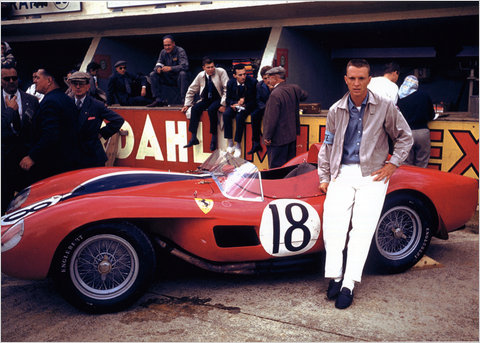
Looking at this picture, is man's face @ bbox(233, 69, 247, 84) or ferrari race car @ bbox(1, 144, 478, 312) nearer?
ferrari race car @ bbox(1, 144, 478, 312)

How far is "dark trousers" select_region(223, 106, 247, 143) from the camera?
752 cm

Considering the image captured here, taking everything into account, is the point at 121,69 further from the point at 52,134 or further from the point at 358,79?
the point at 358,79

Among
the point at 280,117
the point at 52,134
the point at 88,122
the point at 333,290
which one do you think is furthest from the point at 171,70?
the point at 333,290

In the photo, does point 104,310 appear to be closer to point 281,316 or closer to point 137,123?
point 281,316

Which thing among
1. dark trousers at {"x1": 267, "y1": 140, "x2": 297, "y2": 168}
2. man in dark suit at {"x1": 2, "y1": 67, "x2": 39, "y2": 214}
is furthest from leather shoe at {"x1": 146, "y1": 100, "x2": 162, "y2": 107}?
man in dark suit at {"x1": 2, "y1": 67, "x2": 39, "y2": 214}

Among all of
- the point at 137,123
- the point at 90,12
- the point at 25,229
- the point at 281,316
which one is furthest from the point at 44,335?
the point at 90,12

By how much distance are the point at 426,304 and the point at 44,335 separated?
271 centimetres

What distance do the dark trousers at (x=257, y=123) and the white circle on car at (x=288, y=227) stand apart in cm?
375

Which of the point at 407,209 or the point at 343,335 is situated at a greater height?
the point at 407,209

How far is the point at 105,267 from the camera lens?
3.31m

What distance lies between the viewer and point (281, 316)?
10.9 ft

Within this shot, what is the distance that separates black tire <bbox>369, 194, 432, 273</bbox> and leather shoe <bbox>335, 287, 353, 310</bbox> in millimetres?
572

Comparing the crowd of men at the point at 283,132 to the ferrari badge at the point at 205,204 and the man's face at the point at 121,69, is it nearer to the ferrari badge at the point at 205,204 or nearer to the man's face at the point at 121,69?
the ferrari badge at the point at 205,204

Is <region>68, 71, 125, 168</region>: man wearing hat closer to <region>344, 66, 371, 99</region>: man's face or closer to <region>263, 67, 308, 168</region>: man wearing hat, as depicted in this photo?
<region>263, 67, 308, 168</region>: man wearing hat
